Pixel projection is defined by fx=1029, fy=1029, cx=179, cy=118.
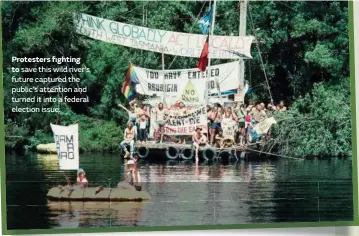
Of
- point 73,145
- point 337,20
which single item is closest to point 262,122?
point 337,20

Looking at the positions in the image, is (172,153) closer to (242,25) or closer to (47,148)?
(47,148)

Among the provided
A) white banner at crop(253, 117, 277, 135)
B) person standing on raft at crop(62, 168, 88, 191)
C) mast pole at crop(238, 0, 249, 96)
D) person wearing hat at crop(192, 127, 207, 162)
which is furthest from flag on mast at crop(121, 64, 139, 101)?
white banner at crop(253, 117, 277, 135)

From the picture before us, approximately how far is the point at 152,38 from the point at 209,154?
1.57 m

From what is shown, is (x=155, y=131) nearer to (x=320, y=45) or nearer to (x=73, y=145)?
(x=73, y=145)

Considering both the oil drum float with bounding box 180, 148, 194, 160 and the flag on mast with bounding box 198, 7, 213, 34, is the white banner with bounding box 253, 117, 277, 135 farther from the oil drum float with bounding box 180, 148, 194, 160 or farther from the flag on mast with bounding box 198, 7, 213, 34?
the flag on mast with bounding box 198, 7, 213, 34

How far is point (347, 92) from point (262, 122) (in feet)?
3.68

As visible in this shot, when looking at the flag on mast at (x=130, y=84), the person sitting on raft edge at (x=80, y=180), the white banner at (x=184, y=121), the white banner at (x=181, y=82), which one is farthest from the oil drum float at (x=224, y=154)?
the person sitting on raft edge at (x=80, y=180)

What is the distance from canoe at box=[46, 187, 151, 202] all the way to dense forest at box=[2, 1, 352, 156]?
0.51m

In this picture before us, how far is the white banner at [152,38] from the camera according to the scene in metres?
12.3

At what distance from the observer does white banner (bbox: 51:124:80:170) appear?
12.2m

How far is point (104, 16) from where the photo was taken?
40.3 ft

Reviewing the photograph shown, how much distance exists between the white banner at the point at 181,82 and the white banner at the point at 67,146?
3.15 feet

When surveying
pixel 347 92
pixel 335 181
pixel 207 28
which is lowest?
pixel 335 181

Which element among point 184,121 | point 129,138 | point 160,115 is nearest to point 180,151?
point 184,121
